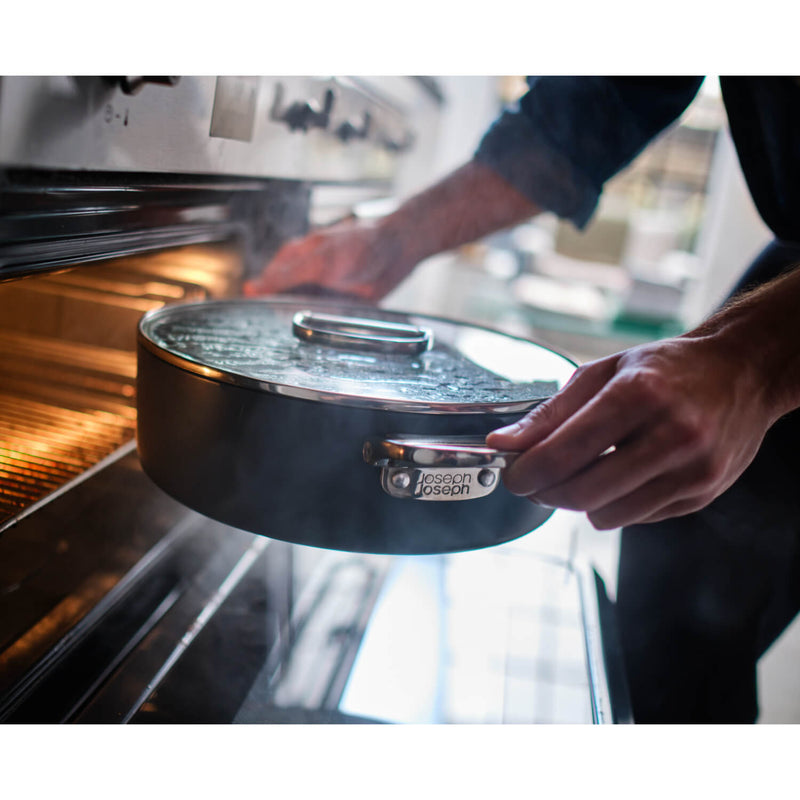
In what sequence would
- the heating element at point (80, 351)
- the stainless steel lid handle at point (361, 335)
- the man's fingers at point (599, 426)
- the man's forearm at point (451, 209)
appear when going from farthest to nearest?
the man's forearm at point (451, 209) < the heating element at point (80, 351) < the stainless steel lid handle at point (361, 335) < the man's fingers at point (599, 426)

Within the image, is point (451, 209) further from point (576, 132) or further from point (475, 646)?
point (475, 646)

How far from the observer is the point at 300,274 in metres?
0.73

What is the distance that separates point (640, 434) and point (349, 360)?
221mm

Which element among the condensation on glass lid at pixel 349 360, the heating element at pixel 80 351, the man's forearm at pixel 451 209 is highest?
the man's forearm at pixel 451 209

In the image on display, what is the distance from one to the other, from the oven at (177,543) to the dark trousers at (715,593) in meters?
0.12

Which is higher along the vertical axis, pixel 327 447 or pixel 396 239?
pixel 396 239

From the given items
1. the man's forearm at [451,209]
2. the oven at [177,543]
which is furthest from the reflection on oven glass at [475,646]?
the man's forearm at [451,209]

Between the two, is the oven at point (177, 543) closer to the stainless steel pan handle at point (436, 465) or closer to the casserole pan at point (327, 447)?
the casserole pan at point (327, 447)

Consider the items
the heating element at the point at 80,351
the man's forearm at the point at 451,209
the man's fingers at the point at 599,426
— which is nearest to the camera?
the man's fingers at the point at 599,426

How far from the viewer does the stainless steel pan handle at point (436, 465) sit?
0.37 meters

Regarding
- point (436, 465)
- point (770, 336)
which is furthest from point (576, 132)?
point (436, 465)

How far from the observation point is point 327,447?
0.39 metres
